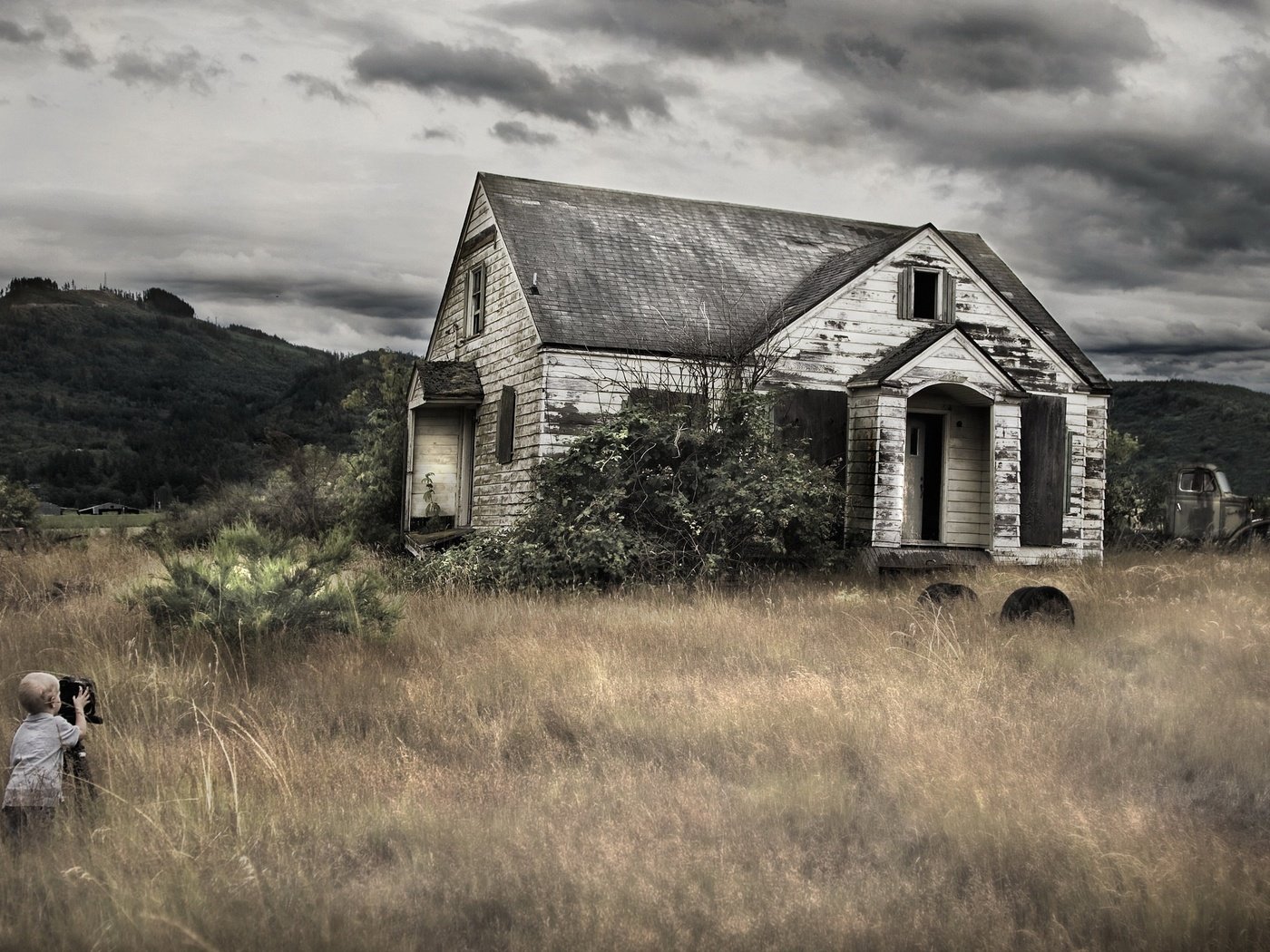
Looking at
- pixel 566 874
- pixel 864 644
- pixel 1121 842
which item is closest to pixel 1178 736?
pixel 1121 842

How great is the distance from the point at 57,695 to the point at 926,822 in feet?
13.0

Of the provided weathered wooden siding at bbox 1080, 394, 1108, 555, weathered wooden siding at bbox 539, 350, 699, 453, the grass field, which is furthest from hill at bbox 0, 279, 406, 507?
the grass field

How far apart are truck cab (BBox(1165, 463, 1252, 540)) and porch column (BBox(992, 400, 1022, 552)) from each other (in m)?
7.52

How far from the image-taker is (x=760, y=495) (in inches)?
582

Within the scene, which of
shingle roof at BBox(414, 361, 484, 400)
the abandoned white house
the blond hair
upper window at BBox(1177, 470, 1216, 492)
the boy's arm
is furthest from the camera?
upper window at BBox(1177, 470, 1216, 492)

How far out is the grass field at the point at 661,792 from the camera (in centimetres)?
421

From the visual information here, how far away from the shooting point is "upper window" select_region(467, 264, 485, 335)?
20.2m

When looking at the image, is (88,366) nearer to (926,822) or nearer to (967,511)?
(967,511)

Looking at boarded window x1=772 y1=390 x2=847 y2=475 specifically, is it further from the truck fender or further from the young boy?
the young boy

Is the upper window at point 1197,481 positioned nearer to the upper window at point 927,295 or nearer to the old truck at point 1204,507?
the old truck at point 1204,507

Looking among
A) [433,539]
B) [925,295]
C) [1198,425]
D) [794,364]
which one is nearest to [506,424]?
[433,539]

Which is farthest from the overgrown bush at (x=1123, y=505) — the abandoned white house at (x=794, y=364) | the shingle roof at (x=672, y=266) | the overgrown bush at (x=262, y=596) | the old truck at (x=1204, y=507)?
the overgrown bush at (x=262, y=596)

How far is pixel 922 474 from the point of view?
63.4 ft

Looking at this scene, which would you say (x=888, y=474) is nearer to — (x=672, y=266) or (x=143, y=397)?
(x=672, y=266)
